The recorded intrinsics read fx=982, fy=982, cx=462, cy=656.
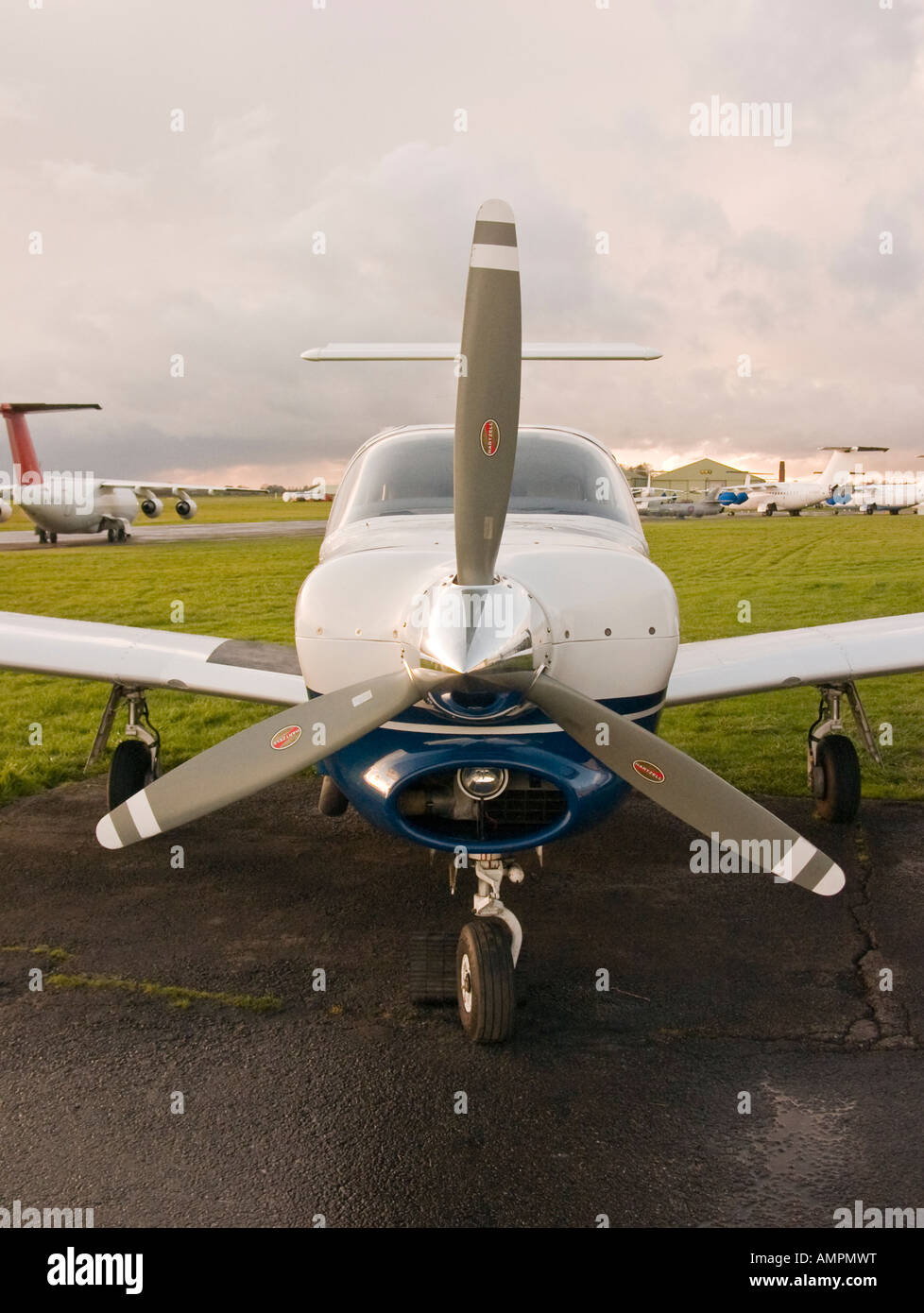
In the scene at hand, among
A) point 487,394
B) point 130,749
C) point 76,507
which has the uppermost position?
point 487,394

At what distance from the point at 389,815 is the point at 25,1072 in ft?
5.38

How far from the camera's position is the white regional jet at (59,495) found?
33094 millimetres

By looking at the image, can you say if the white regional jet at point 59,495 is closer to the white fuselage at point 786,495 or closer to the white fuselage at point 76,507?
the white fuselage at point 76,507

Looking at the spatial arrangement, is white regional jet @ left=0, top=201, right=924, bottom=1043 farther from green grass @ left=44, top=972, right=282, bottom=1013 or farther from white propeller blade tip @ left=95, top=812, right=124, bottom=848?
green grass @ left=44, top=972, right=282, bottom=1013

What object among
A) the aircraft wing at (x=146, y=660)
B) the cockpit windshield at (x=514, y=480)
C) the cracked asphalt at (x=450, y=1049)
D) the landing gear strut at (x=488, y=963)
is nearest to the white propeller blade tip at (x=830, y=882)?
the cracked asphalt at (x=450, y=1049)

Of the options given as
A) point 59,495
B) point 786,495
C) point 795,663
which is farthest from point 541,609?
point 786,495

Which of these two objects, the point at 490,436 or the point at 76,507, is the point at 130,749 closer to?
the point at 490,436

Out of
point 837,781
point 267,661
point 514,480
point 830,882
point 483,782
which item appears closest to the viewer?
point 830,882

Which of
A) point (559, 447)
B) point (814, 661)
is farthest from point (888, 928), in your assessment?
point (559, 447)

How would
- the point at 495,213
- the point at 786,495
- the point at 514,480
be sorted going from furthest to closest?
the point at 786,495
the point at 514,480
the point at 495,213

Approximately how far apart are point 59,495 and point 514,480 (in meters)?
31.7

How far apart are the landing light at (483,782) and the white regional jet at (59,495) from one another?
31918mm

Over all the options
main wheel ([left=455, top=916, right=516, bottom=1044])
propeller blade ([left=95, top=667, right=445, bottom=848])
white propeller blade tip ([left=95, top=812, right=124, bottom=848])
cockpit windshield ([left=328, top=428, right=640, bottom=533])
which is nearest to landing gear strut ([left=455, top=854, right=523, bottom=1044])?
main wheel ([left=455, top=916, right=516, bottom=1044])

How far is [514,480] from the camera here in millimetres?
5105
